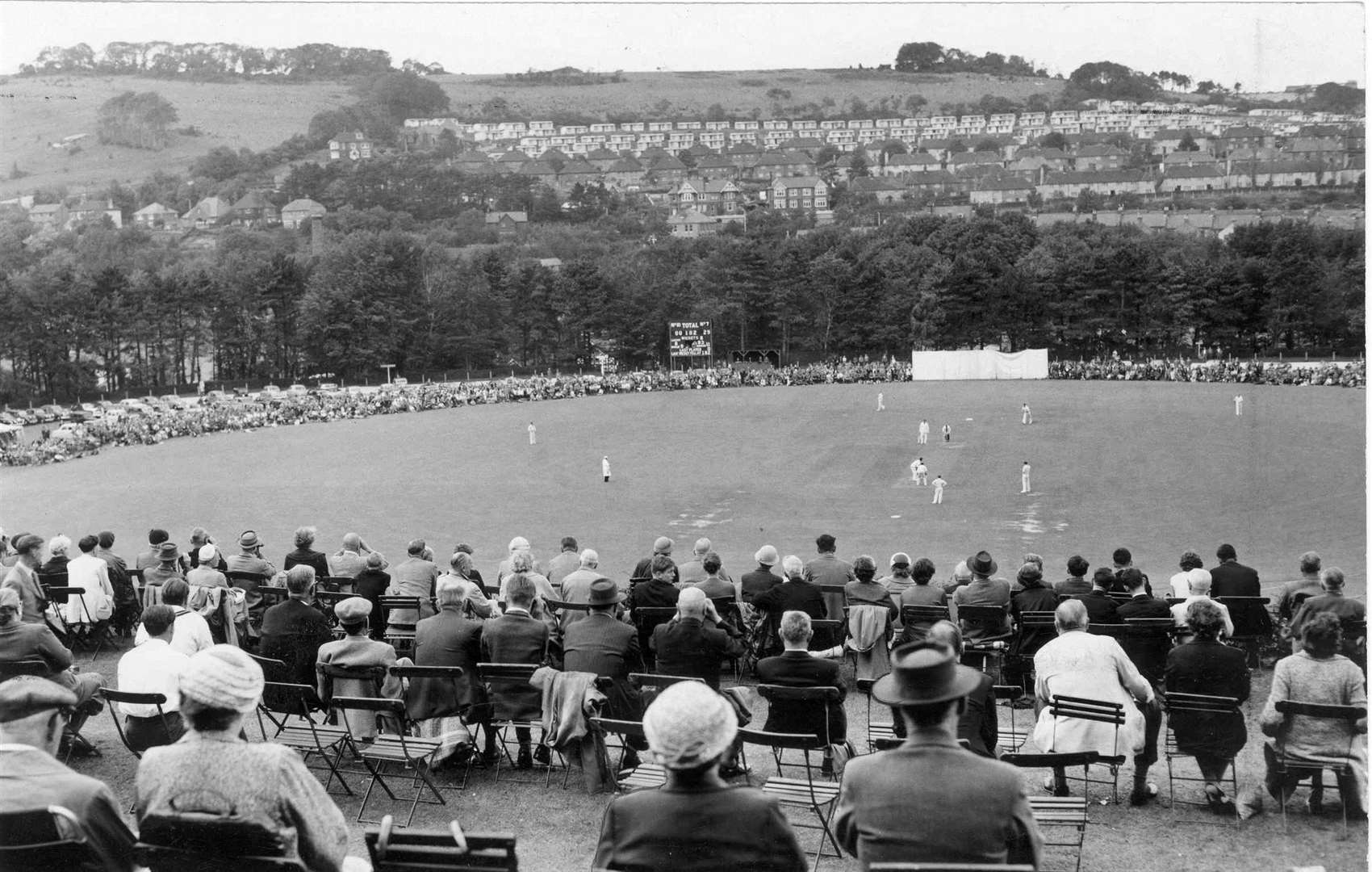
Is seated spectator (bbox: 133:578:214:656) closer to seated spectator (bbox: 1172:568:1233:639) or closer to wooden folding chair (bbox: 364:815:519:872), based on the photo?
wooden folding chair (bbox: 364:815:519:872)

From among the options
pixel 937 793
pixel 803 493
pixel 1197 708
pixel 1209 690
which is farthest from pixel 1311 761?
pixel 803 493

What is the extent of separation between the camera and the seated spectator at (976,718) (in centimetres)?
702

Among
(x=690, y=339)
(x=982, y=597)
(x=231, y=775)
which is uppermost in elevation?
(x=231, y=775)

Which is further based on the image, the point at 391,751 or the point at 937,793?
the point at 391,751

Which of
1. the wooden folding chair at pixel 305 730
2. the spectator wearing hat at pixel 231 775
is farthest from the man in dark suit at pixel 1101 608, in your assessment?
the spectator wearing hat at pixel 231 775

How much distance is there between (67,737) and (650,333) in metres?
80.7

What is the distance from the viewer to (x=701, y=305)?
91750 millimetres

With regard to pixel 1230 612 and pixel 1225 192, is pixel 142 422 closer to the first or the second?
pixel 1230 612

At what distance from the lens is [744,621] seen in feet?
40.7

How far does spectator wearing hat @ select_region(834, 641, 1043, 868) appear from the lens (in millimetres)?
4254

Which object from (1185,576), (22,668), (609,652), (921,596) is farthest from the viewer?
(1185,576)

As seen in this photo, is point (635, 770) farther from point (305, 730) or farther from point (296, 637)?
point (296, 637)

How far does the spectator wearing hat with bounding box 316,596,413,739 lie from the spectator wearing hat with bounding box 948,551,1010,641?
515cm

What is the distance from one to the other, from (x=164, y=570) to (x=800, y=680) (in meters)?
8.24
